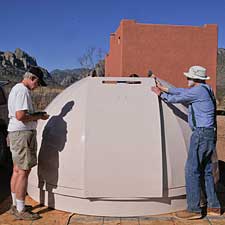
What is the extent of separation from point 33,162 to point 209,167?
227 cm

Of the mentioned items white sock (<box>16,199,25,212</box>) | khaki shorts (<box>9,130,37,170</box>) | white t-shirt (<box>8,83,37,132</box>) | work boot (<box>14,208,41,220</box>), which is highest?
white t-shirt (<box>8,83,37,132</box>)

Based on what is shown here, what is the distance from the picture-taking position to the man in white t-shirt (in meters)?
4.02

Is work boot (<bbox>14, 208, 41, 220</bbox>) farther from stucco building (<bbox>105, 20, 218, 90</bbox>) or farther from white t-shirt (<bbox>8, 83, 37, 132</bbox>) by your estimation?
stucco building (<bbox>105, 20, 218, 90</bbox>)

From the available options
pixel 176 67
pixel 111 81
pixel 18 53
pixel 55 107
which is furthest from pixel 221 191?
pixel 18 53

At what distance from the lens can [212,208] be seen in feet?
14.6

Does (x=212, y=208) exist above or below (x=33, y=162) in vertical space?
below

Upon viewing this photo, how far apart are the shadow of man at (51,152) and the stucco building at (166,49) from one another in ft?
56.9

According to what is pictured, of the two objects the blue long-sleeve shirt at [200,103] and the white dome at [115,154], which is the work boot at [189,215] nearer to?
the white dome at [115,154]

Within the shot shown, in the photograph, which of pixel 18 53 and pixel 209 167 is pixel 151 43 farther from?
pixel 18 53

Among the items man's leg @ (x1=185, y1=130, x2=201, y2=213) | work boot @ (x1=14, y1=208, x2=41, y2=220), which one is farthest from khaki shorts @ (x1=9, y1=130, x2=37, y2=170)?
man's leg @ (x1=185, y1=130, x2=201, y2=213)

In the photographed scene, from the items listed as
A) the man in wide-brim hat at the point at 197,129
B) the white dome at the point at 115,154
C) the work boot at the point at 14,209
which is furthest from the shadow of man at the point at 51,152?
the man in wide-brim hat at the point at 197,129

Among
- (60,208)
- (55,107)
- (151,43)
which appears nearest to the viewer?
(60,208)

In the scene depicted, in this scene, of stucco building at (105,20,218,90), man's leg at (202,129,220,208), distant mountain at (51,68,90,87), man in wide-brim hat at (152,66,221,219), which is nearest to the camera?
man in wide-brim hat at (152,66,221,219)

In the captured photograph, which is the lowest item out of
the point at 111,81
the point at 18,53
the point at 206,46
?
the point at 111,81
